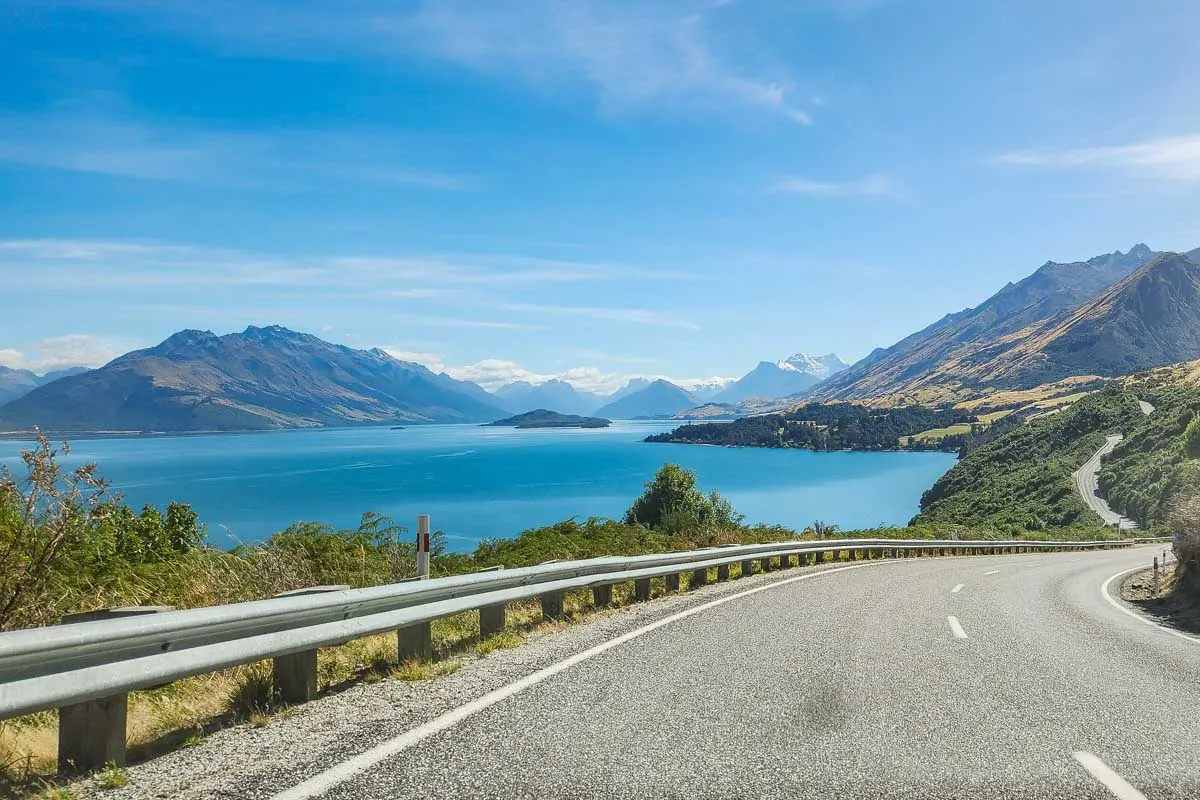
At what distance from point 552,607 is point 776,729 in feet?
16.0

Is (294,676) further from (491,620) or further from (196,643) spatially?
(491,620)

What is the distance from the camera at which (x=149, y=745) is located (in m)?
4.38

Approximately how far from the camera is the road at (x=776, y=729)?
12.8 feet

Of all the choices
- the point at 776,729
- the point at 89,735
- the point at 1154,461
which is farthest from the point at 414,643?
the point at 1154,461

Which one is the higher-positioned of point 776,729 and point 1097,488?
point 776,729

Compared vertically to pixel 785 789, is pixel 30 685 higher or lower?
higher

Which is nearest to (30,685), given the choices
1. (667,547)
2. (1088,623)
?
(1088,623)

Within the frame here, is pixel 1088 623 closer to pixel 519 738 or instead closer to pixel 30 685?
pixel 519 738

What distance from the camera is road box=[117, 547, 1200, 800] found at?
391 cm

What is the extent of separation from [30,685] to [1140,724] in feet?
20.1

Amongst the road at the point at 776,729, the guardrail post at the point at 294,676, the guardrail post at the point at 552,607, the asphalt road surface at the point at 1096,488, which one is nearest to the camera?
the road at the point at 776,729

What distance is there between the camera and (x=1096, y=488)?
9694cm

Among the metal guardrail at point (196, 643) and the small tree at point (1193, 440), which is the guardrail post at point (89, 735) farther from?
the small tree at point (1193, 440)

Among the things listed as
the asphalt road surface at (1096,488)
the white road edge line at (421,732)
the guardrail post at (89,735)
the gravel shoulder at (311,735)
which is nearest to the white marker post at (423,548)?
the gravel shoulder at (311,735)
